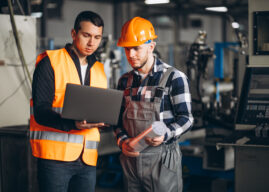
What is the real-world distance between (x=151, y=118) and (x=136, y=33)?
445 millimetres

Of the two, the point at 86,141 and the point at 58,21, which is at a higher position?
the point at 58,21

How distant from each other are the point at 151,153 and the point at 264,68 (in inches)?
46.0

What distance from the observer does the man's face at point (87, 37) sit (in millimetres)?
2152

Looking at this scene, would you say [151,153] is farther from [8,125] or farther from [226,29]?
[226,29]

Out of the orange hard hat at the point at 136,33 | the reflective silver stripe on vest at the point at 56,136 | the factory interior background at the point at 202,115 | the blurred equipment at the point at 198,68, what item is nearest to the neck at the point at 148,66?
the orange hard hat at the point at 136,33

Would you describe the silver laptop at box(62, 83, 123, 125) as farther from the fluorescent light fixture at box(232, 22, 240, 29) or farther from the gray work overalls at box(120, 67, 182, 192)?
the fluorescent light fixture at box(232, 22, 240, 29)

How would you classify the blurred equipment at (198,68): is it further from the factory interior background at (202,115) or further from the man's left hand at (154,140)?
the man's left hand at (154,140)

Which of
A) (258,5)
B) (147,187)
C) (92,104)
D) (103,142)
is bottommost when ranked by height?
(103,142)

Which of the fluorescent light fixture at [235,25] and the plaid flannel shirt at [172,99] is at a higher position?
the fluorescent light fixture at [235,25]

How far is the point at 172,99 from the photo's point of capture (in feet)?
7.04

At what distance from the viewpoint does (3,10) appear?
12.5ft

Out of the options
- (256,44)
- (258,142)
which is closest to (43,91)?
(258,142)

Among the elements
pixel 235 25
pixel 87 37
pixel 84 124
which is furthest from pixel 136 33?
pixel 235 25

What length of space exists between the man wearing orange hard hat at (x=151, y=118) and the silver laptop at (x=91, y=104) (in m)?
0.16
